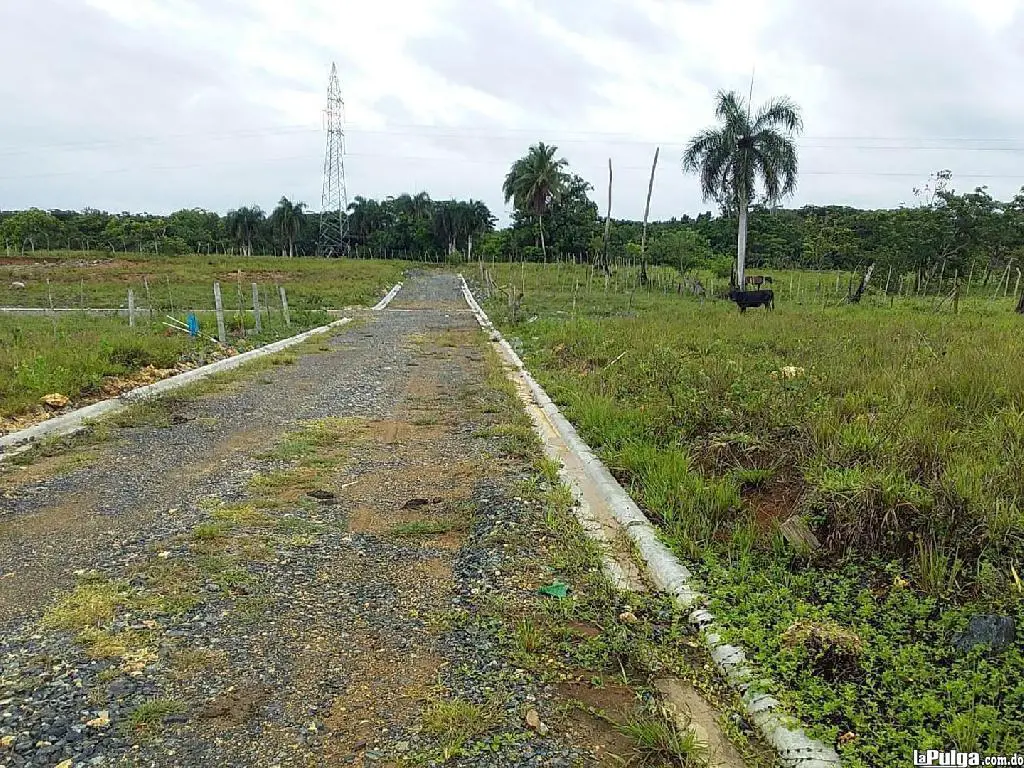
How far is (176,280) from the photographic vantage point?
33.4 meters

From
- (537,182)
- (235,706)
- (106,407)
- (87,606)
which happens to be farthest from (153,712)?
(537,182)

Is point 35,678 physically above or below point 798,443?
below

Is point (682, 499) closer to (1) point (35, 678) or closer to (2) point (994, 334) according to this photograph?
(1) point (35, 678)

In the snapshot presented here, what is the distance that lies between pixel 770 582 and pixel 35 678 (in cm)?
282

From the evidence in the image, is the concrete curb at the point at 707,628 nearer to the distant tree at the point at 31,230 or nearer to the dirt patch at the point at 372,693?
the dirt patch at the point at 372,693

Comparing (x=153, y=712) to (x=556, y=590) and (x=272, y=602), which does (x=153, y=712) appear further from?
(x=556, y=590)

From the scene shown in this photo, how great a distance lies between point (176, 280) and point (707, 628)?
35550mm

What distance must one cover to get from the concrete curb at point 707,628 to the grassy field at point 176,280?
60.9 feet

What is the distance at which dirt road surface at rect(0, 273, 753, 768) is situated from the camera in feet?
7.05

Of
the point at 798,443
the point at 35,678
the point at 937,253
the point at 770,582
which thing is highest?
the point at 937,253

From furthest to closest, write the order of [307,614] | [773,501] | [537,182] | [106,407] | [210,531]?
1. [537,182]
2. [106,407]
3. [773,501]
4. [210,531]
5. [307,614]

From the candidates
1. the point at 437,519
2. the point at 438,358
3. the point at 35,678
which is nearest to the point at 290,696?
the point at 35,678

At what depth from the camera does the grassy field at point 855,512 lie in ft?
7.13

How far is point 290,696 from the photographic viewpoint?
92.1 inches
